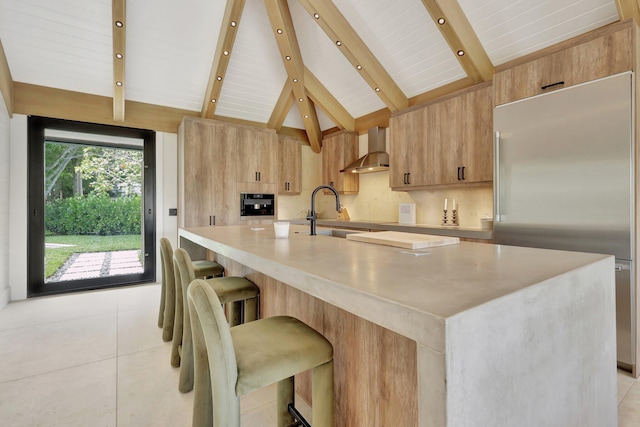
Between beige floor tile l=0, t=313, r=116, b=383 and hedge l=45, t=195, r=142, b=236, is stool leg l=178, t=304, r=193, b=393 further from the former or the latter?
hedge l=45, t=195, r=142, b=236

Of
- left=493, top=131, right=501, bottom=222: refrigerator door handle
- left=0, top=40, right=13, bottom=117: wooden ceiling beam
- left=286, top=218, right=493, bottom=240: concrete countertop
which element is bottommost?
left=286, top=218, right=493, bottom=240: concrete countertop

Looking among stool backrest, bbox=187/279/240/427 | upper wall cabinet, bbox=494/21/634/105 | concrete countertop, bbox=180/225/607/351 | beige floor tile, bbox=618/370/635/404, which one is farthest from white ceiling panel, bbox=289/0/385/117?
stool backrest, bbox=187/279/240/427

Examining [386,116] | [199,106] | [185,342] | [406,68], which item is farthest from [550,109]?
[199,106]

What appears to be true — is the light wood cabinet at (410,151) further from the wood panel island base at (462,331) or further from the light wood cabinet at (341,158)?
the wood panel island base at (462,331)

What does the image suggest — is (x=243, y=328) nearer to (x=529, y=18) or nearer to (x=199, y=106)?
(x=529, y=18)

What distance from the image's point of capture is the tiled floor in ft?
5.77

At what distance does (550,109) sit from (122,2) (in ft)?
13.6

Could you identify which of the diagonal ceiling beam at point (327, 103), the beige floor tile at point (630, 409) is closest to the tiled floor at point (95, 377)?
the beige floor tile at point (630, 409)

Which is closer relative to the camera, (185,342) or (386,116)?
(185,342)

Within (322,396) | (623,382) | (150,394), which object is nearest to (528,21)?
(623,382)

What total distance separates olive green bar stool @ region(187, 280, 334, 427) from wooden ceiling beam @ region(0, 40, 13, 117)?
4.13 m

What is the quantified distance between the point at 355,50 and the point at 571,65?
2361 millimetres

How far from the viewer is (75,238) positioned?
4363 mm

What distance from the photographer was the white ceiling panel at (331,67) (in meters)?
4.28
